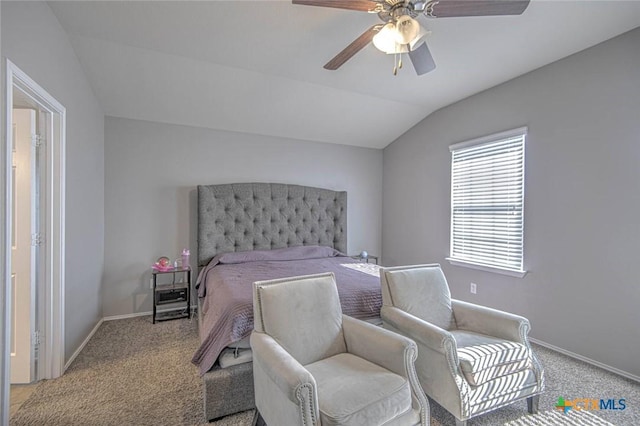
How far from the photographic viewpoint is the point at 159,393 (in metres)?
2.13

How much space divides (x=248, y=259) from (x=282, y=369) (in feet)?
8.05

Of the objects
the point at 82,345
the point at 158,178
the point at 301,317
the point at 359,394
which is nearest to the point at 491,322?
the point at 359,394

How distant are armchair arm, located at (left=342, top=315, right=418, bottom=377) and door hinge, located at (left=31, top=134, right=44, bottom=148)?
102 inches

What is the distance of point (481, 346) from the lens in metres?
1.85

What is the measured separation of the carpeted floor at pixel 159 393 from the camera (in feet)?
6.14

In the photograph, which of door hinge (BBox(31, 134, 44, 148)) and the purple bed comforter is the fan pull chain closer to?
the purple bed comforter

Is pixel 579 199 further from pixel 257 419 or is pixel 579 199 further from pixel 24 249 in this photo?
pixel 24 249

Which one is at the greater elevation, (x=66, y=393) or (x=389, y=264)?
(x=389, y=264)

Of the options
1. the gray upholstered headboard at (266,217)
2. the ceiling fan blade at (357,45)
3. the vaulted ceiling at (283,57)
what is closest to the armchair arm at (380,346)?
the ceiling fan blade at (357,45)

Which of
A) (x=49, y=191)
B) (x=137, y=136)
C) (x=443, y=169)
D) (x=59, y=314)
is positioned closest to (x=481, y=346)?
(x=443, y=169)

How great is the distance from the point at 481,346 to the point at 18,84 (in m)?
3.24

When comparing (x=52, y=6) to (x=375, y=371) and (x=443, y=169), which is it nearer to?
(x=375, y=371)

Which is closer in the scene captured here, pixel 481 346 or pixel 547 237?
pixel 481 346

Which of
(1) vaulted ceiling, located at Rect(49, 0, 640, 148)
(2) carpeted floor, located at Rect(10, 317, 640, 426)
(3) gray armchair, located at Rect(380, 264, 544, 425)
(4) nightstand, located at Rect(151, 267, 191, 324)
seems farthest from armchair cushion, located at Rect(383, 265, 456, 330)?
(4) nightstand, located at Rect(151, 267, 191, 324)
